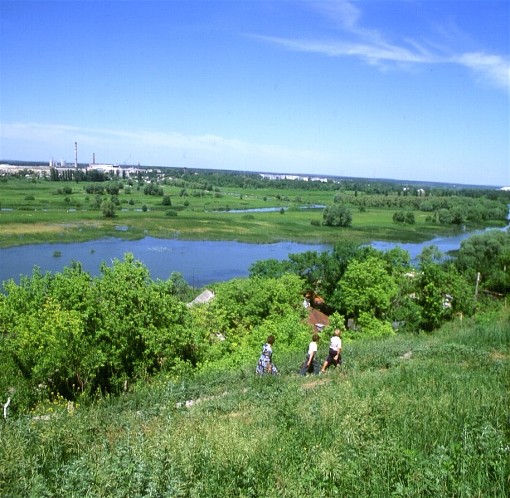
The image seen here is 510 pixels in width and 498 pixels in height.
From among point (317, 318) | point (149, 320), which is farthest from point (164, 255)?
point (149, 320)

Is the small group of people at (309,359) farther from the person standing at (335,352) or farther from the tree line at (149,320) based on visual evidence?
the tree line at (149,320)

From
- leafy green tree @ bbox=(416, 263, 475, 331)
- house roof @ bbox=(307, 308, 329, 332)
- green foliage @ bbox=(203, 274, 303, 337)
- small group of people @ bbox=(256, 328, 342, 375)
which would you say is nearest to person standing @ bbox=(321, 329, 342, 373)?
small group of people @ bbox=(256, 328, 342, 375)

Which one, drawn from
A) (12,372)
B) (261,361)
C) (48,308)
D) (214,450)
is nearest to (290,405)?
(214,450)

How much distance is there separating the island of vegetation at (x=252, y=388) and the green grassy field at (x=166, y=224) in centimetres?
2696

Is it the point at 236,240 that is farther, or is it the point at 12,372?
the point at 236,240

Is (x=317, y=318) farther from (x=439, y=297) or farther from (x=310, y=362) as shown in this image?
(x=310, y=362)

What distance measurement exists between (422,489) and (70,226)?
6331 centimetres

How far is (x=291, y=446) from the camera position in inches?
179

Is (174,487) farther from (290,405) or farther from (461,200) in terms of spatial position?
A: (461,200)

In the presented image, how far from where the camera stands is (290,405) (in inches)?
234

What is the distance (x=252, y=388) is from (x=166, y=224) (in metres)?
63.5

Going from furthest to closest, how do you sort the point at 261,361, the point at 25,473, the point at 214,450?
the point at 261,361 → the point at 214,450 → the point at 25,473

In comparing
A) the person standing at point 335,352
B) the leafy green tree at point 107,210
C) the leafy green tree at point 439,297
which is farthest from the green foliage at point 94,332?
the leafy green tree at point 107,210

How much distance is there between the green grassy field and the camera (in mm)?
58516
